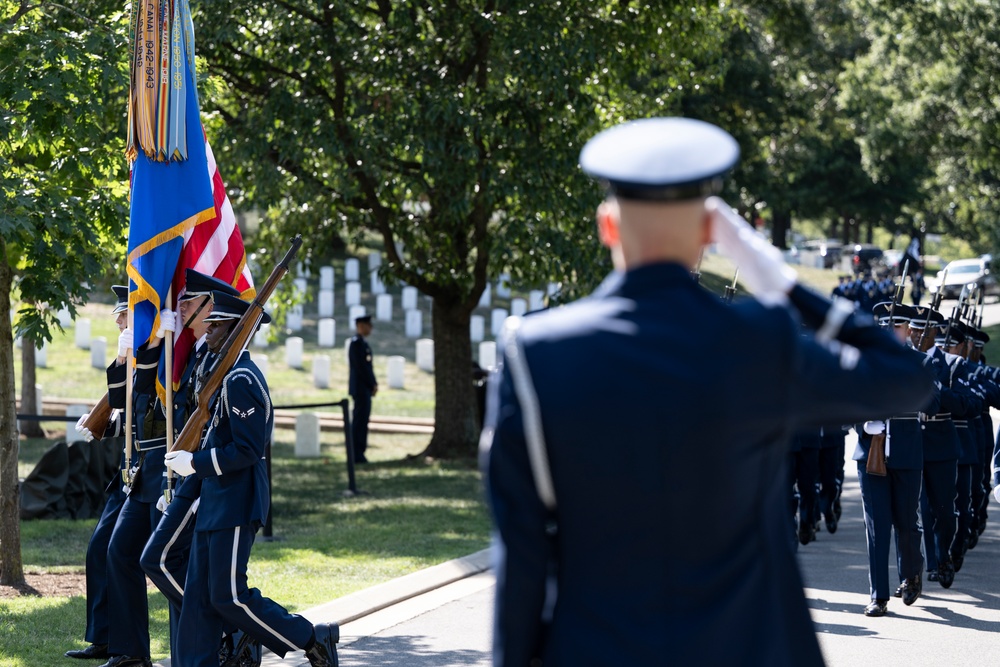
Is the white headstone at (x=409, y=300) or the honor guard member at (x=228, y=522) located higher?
the white headstone at (x=409, y=300)

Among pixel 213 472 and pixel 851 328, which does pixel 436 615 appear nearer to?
pixel 213 472

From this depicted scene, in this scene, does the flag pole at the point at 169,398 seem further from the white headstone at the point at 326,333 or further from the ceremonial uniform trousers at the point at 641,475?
the white headstone at the point at 326,333

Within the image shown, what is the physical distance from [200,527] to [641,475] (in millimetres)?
4192

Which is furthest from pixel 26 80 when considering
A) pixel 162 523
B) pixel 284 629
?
pixel 284 629

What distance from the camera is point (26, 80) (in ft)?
29.4

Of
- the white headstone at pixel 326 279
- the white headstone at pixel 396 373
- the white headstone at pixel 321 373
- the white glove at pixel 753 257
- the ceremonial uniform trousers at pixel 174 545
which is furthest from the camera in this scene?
the white headstone at pixel 326 279

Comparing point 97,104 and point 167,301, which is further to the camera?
point 97,104

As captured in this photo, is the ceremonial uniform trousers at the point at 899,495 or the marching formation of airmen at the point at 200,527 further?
the ceremonial uniform trousers at the point at 899,495

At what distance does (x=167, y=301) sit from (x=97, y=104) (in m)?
1.96

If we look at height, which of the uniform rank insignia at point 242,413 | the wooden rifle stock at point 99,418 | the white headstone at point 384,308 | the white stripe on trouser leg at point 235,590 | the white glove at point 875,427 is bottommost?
the white stripe on trouser leg at point 235,590

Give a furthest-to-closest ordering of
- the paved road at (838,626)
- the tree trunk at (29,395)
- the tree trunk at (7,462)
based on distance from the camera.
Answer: the tree trunk at (29,395) → the tree trunk at (7,462) → the paved road at (838,626)

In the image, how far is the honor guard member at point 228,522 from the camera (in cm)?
645

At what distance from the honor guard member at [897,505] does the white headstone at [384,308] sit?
82.2 ft

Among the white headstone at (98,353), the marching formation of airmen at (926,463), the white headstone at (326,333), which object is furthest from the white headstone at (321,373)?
the marching formation of airmen at (926,463)
